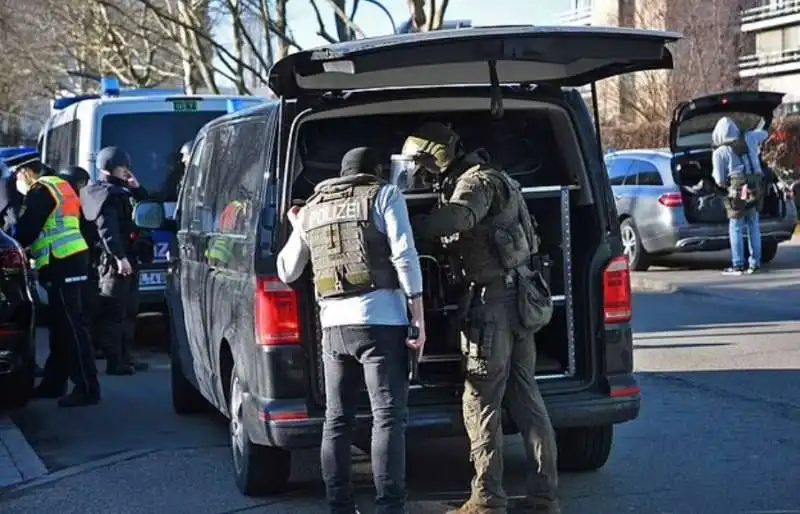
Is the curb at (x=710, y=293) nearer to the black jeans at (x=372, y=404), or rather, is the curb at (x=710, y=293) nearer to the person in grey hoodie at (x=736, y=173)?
the person in grey hoodie at (x=736, y=173)

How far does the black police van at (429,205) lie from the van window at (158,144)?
5022 millimetres

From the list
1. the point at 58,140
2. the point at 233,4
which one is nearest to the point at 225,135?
the point at 58,140

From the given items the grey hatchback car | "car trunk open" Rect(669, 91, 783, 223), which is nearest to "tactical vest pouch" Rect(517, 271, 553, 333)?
"car trunk open" Rect(669, 91, 783, 223)

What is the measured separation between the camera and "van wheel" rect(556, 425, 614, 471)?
6887 millimetres

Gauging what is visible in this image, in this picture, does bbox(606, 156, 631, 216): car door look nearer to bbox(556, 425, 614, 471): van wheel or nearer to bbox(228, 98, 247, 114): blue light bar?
bbox(228, 98, 247, 114): blue light bar

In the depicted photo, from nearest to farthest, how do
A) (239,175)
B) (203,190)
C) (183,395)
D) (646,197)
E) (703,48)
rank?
1. (239,175)
2. (203,190)
3. (183,395)
4. (646,197)
5. (703,48)

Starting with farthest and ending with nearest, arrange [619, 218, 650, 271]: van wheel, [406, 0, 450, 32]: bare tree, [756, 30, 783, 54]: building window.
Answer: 1. [756, 30, 783, 54]: building window
2. [406, 0, 450, 32]: bare tree
3. [619, 218, 650, 271]: van wheel

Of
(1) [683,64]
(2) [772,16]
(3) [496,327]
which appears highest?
(2) [772,16]

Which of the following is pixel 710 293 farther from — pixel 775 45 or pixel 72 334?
pixel 775 45

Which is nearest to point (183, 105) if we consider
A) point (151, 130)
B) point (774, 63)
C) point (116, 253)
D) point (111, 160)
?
point (151, 130)

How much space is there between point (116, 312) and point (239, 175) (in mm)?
3972

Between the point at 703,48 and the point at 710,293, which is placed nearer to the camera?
the point at 710,293

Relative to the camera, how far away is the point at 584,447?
6.92m

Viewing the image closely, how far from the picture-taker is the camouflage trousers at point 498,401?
5.88m
